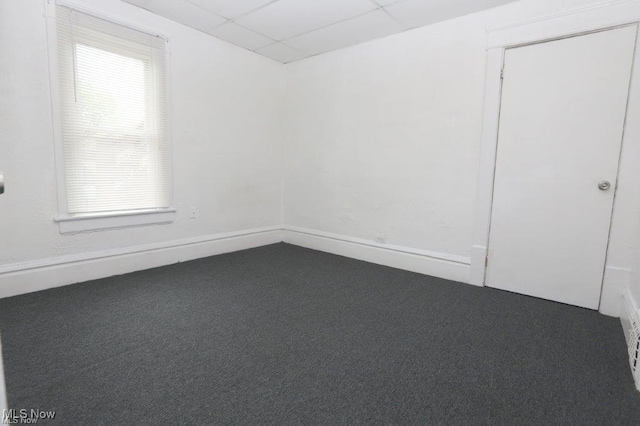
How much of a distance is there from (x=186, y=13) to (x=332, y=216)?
8.60ft

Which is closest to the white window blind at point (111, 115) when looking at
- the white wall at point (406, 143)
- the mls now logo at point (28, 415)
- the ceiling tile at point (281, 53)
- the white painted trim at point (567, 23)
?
the ceiling tile at point (281, 53)

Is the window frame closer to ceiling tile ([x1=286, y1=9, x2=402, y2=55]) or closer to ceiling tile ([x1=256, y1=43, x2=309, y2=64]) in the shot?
ceiling tile ([x1=256, y1=43, x2=309, y2=64])

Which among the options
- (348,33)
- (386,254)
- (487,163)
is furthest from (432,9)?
(386,254)

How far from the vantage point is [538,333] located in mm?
2117

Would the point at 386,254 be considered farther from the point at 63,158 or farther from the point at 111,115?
the point at 63,158

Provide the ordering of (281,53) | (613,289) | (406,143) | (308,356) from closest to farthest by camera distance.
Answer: (308,356) < (613,289) < (406,143) < (281,53)

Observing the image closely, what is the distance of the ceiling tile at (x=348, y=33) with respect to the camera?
3145 millimetres

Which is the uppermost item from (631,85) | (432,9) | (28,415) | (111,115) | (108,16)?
(432,9)

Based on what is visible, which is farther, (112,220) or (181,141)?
(181,141)

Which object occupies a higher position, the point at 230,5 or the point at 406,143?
the point at 230,5

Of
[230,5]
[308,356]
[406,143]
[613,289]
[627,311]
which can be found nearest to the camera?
[308,356]

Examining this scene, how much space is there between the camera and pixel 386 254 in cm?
363

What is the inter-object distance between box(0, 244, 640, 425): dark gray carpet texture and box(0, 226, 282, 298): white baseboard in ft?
0.48

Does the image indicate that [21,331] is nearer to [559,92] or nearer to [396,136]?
[396,136]
